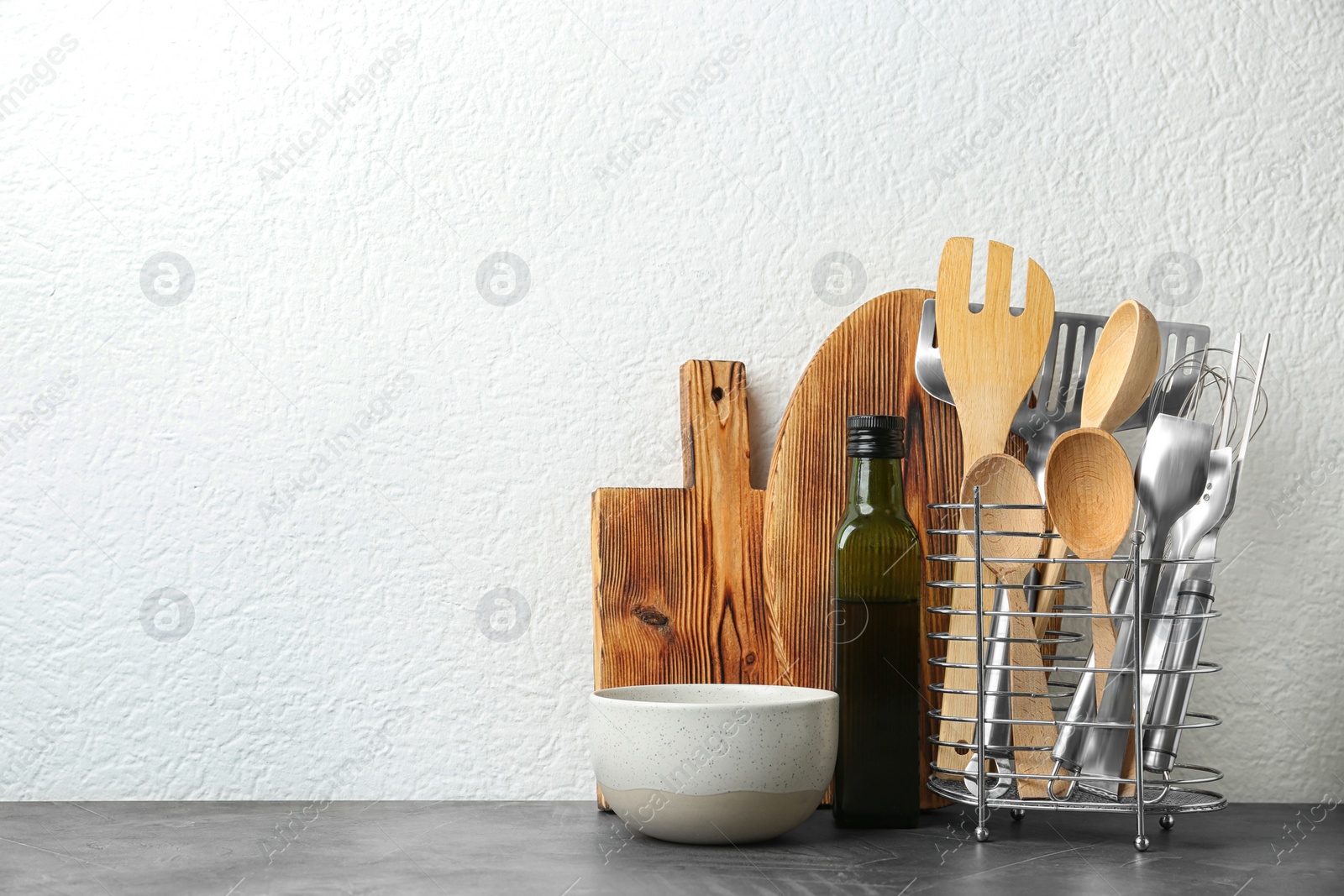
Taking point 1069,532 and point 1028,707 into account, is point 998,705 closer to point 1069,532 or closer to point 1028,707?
point 1028,707

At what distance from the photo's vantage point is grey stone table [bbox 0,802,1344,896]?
598 mm

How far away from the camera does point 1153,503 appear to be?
27.6 inches

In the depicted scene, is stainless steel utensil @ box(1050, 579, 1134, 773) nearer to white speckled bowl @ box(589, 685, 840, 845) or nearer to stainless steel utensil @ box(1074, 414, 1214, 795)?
stainless steel utensil @ box(1074, 414, 1214, 795)

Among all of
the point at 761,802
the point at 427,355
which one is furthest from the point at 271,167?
the point at 761,802

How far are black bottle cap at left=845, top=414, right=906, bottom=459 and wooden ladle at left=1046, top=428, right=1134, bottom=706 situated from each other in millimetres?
105

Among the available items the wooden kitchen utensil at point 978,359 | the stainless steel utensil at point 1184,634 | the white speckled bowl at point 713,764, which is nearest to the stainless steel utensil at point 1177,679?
the stainless steel utensil at point 1184,634

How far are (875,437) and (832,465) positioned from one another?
8 centimetres

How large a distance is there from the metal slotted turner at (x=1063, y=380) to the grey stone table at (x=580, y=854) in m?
0.27

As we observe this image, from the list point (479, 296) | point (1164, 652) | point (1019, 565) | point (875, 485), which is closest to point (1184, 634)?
point (1164, 652)

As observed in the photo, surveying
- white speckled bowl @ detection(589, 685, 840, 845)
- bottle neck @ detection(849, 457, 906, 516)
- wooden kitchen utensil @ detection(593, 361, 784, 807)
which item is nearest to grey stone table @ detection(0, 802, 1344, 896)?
white speckled bowl @ detection(589, 685, 840, 845)

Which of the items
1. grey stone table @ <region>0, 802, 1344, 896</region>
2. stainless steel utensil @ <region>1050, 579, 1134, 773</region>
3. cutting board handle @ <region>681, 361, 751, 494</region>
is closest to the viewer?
grey stone table @ <region>0, 802, 1344, 896</region>

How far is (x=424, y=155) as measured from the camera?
2.80 feet

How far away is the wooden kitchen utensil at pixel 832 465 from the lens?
2.58 ft

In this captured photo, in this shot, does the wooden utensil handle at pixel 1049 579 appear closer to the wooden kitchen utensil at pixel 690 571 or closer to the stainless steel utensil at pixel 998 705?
the stainless steel utensil at pixel 998 705
